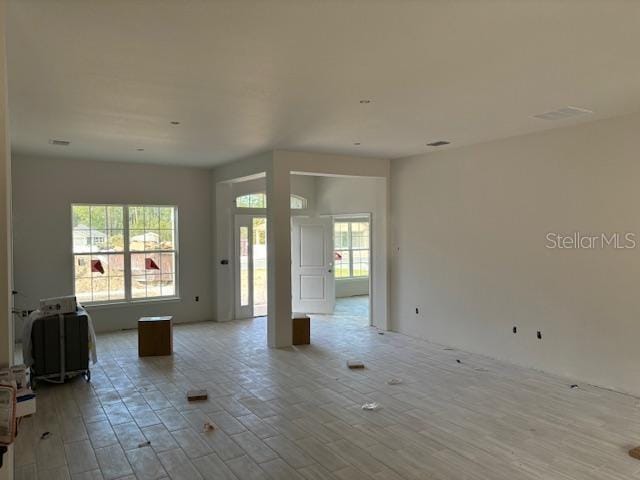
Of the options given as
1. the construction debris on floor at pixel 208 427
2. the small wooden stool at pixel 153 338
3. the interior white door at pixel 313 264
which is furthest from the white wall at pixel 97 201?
the construction debris on floor at pixel 208 427

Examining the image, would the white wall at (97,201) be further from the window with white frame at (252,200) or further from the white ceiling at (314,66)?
the white ceiling at (314,66)

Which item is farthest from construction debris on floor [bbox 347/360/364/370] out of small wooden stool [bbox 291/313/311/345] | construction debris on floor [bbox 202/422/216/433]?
construction debris on floor [bbox 202/422/216/433]

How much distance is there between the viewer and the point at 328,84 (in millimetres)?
3580

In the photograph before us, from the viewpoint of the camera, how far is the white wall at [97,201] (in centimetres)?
711

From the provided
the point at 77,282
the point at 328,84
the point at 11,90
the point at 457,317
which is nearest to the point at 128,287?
the point at 77,282

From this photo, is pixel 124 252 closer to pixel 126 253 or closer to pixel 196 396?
pixel 126 253

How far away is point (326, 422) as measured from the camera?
398cm

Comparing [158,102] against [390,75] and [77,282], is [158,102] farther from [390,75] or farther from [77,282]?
[77,282]

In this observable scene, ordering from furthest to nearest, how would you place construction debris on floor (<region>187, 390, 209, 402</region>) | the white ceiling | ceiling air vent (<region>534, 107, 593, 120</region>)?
construction debris on floor (<region>187, 390, 209, 402</region>)
ceiling air vent (<region>534, 107, 593, 120</region>)
the white ceiling

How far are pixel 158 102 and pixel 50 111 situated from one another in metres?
1.16

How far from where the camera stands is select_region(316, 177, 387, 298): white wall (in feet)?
25.2

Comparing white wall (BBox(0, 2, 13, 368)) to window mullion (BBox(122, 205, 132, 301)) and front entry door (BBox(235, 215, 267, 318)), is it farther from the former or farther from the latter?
front entry door (BBox(235, 215, 267, 318))

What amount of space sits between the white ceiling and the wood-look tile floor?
2.72 meters

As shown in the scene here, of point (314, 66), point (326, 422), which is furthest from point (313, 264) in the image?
point (314, 66)
